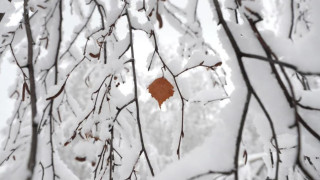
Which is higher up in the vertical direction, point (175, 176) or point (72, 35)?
point (72, 35)

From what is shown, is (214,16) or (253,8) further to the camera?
(214,16)

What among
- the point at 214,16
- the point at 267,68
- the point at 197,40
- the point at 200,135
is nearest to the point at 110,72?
the point at 214,16

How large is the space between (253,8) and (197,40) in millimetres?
1409

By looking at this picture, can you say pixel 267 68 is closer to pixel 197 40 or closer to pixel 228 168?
pixel 228 168

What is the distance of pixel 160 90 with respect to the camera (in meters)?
1.17

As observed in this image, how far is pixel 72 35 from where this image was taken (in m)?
1.62

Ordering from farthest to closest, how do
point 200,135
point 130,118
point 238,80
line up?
point 200,135 < point 130,118 < point 238,80

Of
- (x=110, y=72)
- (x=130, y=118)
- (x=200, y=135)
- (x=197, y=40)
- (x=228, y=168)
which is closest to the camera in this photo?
(x=228, y=168)

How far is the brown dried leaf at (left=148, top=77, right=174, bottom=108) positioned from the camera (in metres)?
1.15

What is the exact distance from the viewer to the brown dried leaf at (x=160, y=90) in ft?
3.79

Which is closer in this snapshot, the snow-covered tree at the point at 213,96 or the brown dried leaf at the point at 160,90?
the snow-covered tree at the point at 213,96

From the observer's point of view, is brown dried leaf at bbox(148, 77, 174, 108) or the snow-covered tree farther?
brown dried leaf at bbox(148, 77, 174, 108)

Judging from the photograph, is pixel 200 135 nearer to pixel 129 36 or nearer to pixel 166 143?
pixel 166 143

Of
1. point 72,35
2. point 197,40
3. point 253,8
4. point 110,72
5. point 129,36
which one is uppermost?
point 72,35
